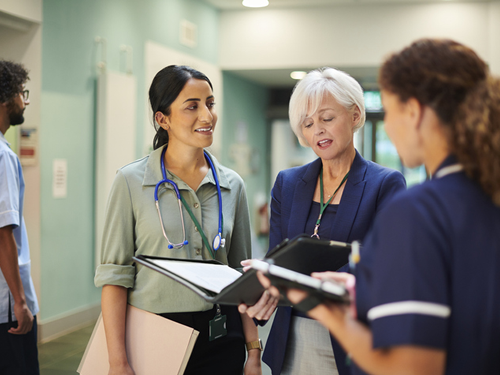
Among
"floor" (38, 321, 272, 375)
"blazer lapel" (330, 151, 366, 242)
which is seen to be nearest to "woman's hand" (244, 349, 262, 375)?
"blazer lapel" (330, 151, 366, 242)

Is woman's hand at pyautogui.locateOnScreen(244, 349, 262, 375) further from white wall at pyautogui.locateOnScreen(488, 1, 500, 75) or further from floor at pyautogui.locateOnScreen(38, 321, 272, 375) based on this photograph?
white wall at pyautogui.locateOnScreen(488, 1, 500, 75)

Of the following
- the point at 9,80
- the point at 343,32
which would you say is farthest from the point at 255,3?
the point at 9,80

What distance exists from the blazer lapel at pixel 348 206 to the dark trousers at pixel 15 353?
1601 millimetres

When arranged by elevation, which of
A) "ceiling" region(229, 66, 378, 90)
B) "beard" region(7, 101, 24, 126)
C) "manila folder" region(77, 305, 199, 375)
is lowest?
"manila folder" region(77, 305, 199, 375)

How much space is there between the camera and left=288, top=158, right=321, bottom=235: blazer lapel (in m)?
1.79

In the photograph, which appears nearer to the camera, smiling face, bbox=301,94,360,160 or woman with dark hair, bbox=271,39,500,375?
woman with dark hair, bbox=271,39,500,375

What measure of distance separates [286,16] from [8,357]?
6403 millimetres

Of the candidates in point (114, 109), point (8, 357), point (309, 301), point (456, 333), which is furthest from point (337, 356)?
point (114, 109)

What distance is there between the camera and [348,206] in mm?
1717

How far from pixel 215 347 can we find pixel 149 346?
0.77ft

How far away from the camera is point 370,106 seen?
9.05 meters

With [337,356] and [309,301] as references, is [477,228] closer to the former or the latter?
[309,301]

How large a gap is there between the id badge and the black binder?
0.35m

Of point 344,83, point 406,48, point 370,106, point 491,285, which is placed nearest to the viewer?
point 491,285
